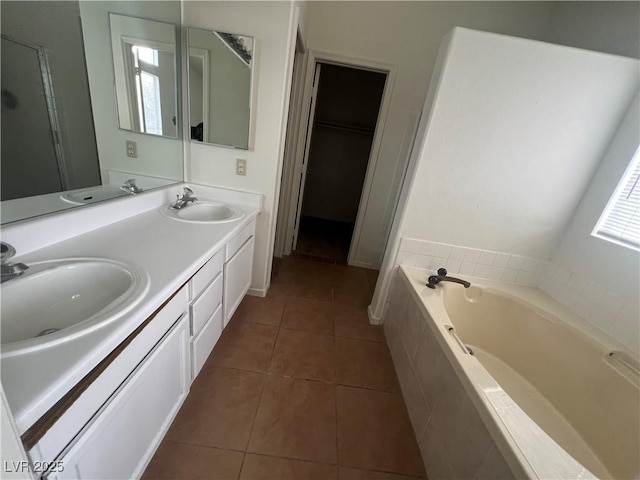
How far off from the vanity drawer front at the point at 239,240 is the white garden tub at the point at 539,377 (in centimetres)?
110

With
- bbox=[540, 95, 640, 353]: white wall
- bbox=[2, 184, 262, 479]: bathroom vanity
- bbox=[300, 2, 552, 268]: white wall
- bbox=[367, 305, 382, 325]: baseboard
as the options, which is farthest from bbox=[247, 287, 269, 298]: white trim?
bbox=[540, 95, 640, 353]: white wall

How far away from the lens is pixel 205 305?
1.20 meters

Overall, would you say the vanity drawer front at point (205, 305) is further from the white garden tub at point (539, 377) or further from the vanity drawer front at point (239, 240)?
the white garden tub at point (539, 377)

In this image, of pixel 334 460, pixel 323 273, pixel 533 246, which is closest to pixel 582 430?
pixel 533 246

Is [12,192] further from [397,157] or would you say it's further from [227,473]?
→ [397,157]

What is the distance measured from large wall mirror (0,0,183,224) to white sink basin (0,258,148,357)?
24cm

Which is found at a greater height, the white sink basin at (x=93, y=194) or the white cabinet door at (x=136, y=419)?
the white sink basin at (x=93, y=194)

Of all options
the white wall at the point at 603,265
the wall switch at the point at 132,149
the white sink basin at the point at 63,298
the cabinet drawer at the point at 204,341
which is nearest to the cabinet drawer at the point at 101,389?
the white sink basin at the point at 63,298

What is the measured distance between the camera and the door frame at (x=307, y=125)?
2.25 m

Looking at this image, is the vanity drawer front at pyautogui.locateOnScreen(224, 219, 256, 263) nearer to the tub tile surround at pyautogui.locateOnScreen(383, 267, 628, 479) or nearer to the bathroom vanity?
the bathroom vanity

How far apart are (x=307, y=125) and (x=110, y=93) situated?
1.62 metres

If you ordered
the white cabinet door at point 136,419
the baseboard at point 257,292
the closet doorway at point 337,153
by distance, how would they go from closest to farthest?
the white cabinet door at point 136,419 → the baseboard at point 257,292 → the closet doorway at point 337,153

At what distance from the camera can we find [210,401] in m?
1.26

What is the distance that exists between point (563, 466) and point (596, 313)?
1138mm
